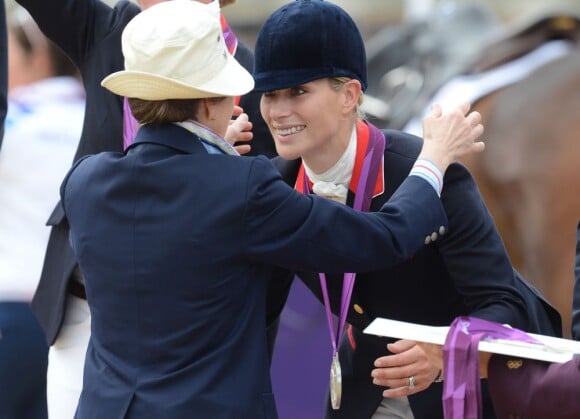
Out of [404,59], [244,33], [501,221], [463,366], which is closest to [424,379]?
[463,366]

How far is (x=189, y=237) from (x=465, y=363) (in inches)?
25.1

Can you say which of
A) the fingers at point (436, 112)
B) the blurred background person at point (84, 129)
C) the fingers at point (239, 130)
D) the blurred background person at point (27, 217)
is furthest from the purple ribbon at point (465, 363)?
the blurred background person at point (27, 217)

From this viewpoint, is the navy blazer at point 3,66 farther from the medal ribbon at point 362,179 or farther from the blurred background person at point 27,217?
the medal ribbon at point 362,179

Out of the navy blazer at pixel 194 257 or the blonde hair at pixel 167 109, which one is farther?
the blonde hair at pixel 167 109

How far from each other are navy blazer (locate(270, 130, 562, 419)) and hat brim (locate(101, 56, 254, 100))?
54cm

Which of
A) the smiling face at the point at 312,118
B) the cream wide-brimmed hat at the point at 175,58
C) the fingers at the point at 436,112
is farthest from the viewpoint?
the smiling face at the point at 312,118

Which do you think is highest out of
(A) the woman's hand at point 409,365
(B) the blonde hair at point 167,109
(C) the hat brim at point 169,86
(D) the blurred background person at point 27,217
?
(C) the hat brim at point 169,86

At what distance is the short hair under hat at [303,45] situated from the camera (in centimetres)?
296

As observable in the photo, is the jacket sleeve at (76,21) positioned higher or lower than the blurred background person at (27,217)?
higher

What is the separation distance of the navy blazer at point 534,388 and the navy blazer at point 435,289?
9.3 inches

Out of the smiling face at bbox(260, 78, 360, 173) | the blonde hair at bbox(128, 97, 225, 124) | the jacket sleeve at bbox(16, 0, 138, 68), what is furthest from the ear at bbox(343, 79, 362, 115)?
the jacket sleeve at bbox(16, 0, 138, 68)

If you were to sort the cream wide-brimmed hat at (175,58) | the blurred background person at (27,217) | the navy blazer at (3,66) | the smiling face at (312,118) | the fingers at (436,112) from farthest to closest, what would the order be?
the blurred background person at (27,217), the navy blazer at (3,66), the smiling face at (312,118), the fingers at (436,112), the cream wide-brimmed hat at (175,58)

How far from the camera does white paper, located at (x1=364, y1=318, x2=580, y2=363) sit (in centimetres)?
254

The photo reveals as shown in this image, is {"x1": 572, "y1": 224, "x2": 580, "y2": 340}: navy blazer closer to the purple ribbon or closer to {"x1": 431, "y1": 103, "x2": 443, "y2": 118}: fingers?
the purple ribbon
